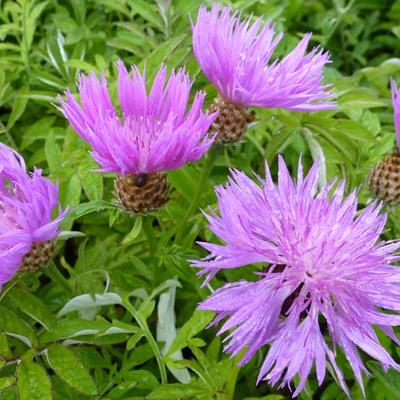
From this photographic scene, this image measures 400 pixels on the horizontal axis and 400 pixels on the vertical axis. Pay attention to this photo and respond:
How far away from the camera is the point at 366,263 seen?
87 centimetres

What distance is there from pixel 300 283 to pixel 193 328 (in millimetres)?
225

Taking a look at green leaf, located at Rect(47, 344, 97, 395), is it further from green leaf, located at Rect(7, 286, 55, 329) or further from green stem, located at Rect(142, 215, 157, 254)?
green stem, located at Rect(142, 215, 157, 254)

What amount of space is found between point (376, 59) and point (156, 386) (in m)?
1.44

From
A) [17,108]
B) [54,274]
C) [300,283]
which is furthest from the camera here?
[17,108]

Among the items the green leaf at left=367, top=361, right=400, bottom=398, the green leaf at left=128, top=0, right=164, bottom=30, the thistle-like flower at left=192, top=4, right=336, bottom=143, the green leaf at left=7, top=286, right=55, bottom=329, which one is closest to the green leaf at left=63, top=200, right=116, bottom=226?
the green leaf at left=7, top=286, right=55, bottom=329

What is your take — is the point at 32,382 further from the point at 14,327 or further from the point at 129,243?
the point at 129,243

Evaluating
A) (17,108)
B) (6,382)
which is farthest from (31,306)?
(17,108)

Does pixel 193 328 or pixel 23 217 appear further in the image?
pixel 193 328

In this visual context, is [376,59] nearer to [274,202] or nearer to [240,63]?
[240,63]

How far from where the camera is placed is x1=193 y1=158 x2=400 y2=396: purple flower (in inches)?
32.7

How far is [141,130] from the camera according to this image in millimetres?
1032

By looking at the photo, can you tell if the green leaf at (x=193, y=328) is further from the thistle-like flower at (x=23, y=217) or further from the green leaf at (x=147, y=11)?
the green leaf at (x=147, y=11)

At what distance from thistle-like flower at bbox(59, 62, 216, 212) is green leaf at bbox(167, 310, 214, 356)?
0.63 feet

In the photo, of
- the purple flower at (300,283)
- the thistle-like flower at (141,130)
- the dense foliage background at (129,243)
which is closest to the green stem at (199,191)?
the dense foliage background at (129,243)
